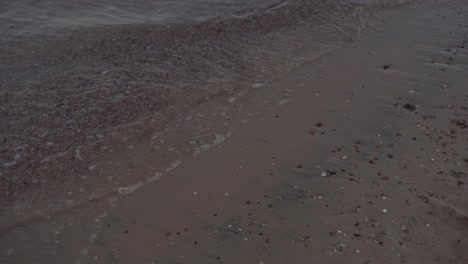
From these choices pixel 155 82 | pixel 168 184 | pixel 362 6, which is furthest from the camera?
pixel 362 6

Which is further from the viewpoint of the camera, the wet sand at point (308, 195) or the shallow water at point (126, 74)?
the shallow water at point (126, 74)

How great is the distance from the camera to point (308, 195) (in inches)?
185

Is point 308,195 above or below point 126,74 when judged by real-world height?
below

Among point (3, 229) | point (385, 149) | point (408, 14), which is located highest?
point (408, 14)

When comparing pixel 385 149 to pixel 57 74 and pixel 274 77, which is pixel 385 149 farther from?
pixel 57 74

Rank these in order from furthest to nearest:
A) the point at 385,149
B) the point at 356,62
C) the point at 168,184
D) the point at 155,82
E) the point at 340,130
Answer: the point at 356,62
the point at 155,82
the point at 340,130
the point at 385,149
the point at 168,184

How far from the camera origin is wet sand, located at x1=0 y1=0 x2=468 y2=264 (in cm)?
414

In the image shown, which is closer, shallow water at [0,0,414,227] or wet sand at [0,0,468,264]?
wet sand at [0,0,468,264]

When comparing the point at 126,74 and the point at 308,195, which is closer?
the point at 308,195

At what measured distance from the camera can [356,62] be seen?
24.1 feet

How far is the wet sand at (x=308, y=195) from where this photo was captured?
4141mm

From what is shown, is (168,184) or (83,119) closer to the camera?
(168,184)

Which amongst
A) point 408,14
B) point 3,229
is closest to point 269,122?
point 3,229

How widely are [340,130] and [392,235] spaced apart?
1708 millimetres
